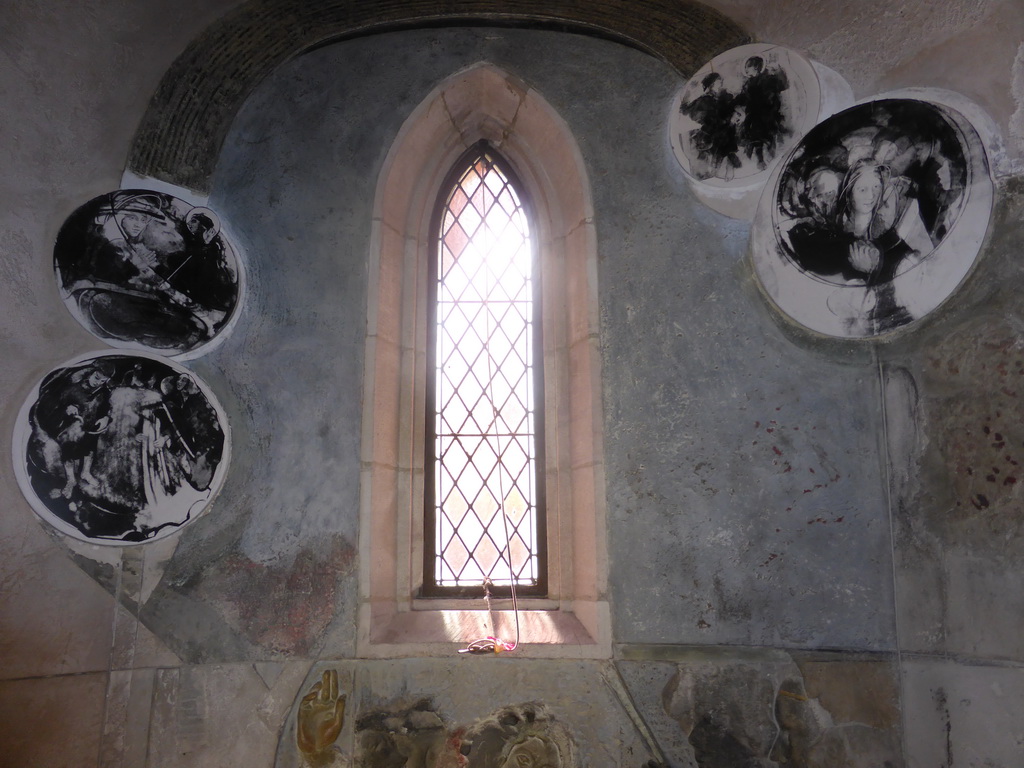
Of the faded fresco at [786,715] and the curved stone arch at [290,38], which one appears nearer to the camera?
the faded fresco at [786,715]

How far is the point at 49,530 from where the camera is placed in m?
3.76

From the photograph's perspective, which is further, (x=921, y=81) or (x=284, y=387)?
(x=284, y=387)

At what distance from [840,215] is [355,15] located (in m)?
2.84

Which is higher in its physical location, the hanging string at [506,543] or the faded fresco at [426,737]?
the hanging string at [506,543]

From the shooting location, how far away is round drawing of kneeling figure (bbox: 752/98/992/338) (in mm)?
3666

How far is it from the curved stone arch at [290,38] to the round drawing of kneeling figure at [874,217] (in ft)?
2.98

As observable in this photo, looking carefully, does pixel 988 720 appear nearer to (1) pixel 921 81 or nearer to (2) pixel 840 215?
(2) pixel 840 215

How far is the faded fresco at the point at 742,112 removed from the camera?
4.22 meters

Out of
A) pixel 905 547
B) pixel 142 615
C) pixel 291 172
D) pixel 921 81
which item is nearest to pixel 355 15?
pixel 291 172

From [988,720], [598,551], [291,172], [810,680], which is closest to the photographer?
[988,720]

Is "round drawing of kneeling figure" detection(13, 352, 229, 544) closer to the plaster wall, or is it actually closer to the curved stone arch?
the plaster wall

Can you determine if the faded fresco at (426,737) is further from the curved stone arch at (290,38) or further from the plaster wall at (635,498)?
the curved stone arch at (290,38)

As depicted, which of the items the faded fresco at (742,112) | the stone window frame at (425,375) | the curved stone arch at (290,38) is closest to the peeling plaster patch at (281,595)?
the stone window frame at (425,375)

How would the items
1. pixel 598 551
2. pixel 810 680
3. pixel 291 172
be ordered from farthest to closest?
1. pixel 291 172
2. pixel 598 551
3. pixel 810 680
